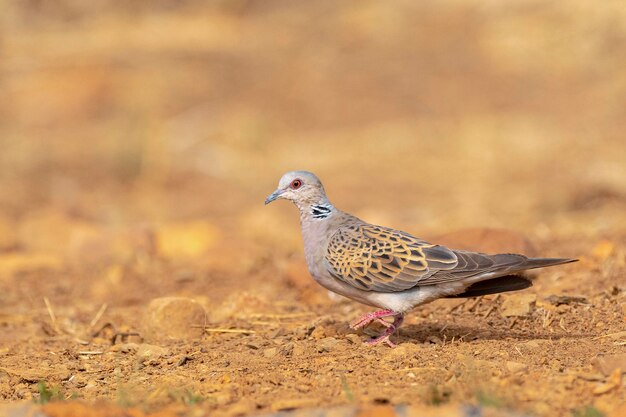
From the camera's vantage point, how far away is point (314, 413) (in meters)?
3.95

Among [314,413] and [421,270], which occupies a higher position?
[421,270]

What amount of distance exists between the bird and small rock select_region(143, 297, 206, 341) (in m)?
0.99

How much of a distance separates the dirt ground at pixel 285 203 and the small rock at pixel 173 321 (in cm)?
2

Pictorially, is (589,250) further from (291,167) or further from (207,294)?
(291,167)

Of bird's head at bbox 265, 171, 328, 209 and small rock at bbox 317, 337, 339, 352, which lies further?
bird's head at bbox 265, 171, 328, 209

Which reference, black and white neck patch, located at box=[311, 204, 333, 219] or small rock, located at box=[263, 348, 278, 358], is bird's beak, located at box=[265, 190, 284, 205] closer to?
black and white neck patch, located at box=[311, 204, 333, 219]

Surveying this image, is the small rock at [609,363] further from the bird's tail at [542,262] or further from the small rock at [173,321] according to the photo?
the small rock at [173,321]

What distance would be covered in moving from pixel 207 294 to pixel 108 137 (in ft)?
30.5

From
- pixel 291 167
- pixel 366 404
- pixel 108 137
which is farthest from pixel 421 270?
pixel 108 137

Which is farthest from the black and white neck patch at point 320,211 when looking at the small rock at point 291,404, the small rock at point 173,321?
the small rock at point 291,404

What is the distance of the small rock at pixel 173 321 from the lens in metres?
6.13

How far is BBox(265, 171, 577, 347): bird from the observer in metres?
5.24

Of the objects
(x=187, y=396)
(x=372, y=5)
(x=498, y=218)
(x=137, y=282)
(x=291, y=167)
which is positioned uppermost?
(x=372, y=5)

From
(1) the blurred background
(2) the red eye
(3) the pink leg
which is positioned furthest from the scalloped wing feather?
(1) the blurred background
